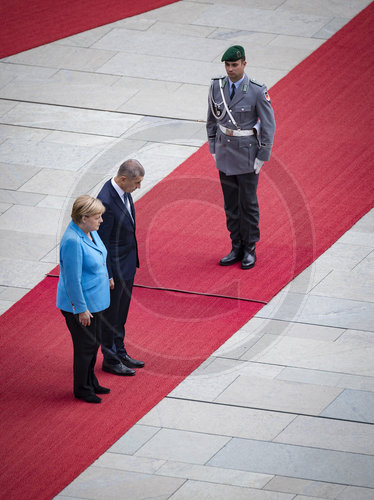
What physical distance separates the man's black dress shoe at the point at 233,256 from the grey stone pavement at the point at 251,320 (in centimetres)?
65

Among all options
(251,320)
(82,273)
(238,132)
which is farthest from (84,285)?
(238,132)

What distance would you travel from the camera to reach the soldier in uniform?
748 centimetres

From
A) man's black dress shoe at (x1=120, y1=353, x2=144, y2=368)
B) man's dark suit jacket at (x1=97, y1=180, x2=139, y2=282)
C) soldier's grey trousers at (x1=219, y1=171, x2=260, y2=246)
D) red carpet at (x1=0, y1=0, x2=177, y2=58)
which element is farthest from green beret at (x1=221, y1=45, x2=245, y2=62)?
red carpet at (x1=0, y1=0, x2=177, y2=58)

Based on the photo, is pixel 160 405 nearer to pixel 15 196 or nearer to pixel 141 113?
pixel 15 196

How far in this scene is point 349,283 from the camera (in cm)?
763

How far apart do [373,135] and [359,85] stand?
1.28 metres

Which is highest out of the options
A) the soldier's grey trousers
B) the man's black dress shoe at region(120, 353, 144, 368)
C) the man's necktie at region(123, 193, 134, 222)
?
the man's necktie at region(123, 193, 134, 222)

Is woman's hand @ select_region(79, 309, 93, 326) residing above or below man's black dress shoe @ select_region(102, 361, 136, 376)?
above

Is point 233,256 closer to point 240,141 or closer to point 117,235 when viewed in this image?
point 240,141

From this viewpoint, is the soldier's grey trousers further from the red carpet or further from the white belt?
the red carpet

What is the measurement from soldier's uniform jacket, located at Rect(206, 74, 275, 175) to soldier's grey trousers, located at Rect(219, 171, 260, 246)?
0.11 meters

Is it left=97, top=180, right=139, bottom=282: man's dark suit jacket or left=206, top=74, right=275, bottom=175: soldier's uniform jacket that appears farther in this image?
left=206, top=74, right=275, bottom=175: soldier's uniform jacket

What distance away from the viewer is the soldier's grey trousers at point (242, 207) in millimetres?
7734

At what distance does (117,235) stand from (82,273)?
50 centimetres
